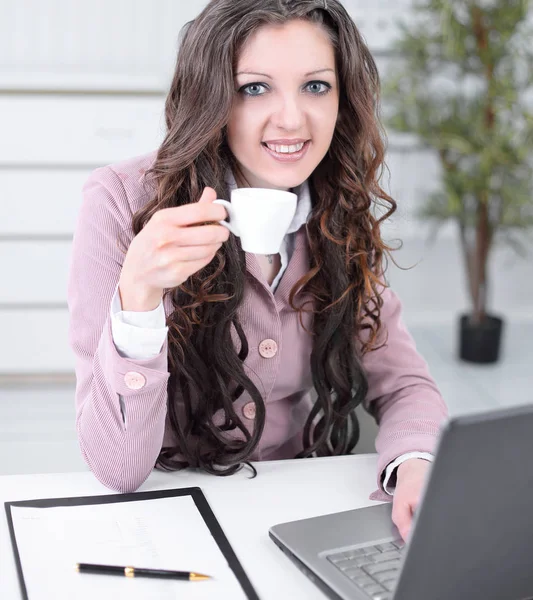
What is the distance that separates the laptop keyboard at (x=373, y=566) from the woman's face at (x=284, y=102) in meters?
0.63

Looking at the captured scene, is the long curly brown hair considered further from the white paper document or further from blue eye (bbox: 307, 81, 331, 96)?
the white paper document

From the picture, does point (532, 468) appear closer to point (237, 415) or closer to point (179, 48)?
point (237, 415)

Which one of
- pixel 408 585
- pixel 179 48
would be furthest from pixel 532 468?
pixel 179 48

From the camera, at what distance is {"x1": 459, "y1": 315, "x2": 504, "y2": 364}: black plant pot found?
141 inches

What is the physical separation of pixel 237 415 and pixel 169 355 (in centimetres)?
16

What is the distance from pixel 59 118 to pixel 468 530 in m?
2.67

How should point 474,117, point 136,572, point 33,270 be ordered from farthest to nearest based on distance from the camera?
point 474,117 → point 33,270 → point 136,572

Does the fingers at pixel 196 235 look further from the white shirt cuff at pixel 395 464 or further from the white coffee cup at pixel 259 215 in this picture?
the white shirt cuff at pixel 395 464

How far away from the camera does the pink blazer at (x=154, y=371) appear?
3.76ft

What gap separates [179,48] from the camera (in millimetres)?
1384

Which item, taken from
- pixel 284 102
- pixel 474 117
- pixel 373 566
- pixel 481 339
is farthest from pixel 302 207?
pixel 481 339

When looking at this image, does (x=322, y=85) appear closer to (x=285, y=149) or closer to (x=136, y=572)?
(x=285, y=149)

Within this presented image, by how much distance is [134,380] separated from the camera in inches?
43.8

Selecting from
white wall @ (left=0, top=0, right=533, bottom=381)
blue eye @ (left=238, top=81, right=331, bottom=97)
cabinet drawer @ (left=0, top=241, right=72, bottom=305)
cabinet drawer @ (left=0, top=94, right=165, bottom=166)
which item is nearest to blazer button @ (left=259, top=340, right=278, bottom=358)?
blue eye @ (left=238, top=81, right=331, bottom=97)
